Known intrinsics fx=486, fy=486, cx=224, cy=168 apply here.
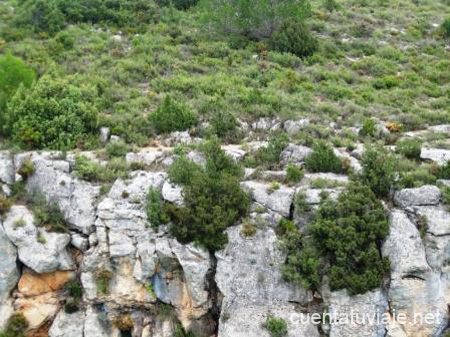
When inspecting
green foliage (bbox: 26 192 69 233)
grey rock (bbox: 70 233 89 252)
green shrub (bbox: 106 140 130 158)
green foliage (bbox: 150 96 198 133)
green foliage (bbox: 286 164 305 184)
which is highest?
green foliage (bbox: 286 164 305 184)

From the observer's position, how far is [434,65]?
2731 cm

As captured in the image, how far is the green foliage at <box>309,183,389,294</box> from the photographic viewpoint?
13780 mm

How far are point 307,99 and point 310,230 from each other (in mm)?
9287

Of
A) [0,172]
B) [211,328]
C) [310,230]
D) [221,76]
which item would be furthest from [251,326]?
[221,76]

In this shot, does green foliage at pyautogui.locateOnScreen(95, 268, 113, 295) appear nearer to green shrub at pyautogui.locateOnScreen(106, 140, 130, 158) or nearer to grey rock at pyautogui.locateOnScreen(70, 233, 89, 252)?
grey rock at pyautogui.locateOnScreen(70, 233, 89, 252)

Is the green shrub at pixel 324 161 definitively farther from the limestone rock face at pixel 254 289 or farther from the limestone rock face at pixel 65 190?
the limestone rock face at pixel 65 190

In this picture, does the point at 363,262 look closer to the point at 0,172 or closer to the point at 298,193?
the point at 298,193

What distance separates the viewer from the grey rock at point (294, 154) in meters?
17.4

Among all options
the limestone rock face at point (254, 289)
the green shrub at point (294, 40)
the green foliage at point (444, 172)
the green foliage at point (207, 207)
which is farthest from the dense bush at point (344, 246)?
the green shrub at point (294, 40)

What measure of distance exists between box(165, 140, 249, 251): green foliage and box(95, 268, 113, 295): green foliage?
2.40 metres

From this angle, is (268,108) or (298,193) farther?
(268,108)

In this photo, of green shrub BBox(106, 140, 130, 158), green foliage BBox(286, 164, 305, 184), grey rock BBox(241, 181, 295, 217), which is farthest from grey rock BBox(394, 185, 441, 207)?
green shrub BBox(106, 140, 130, 158)

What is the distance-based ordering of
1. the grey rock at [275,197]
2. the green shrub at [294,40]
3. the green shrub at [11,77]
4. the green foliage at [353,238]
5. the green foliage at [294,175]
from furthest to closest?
the green shrub at [294,40] → the green shrub at [11,77] → the green foliage at [294,175] → the grey rock at [275,197] → the green foliage at [353,238]

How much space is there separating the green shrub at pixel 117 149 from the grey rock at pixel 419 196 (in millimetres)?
9639
